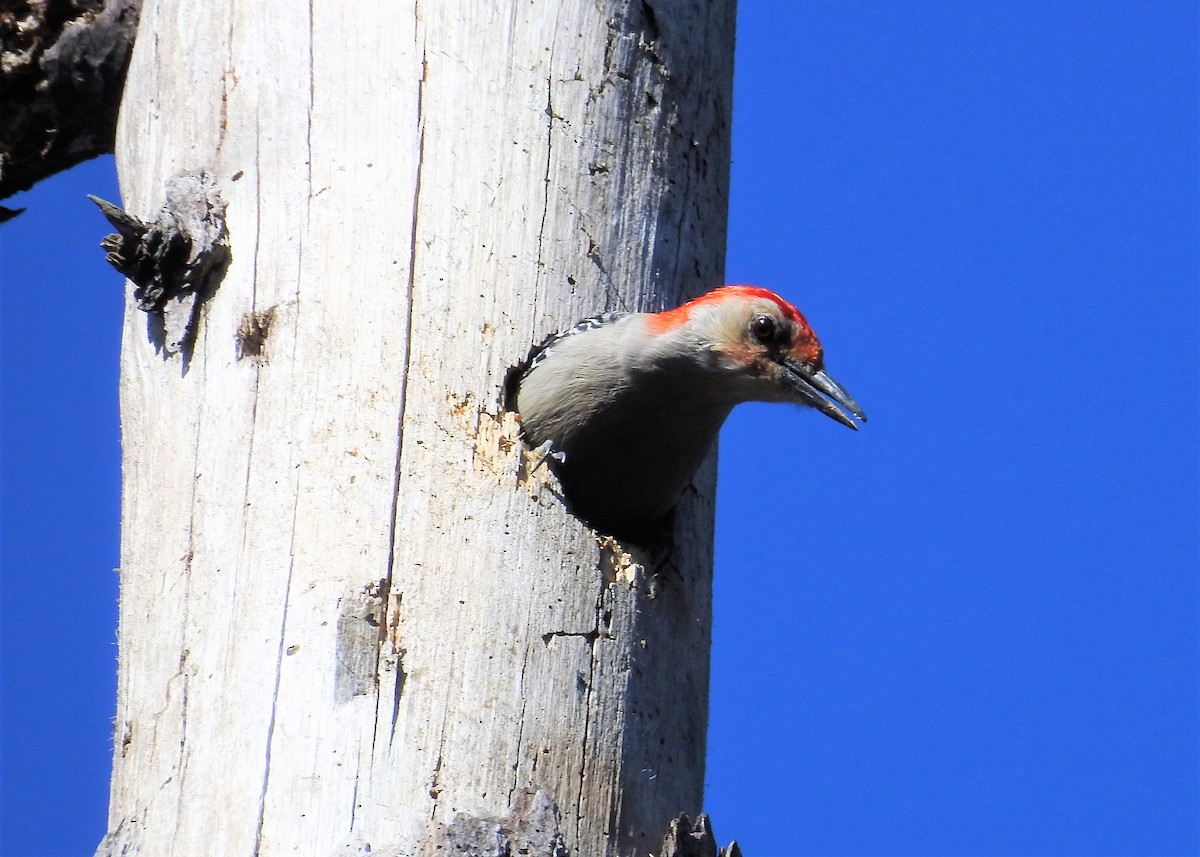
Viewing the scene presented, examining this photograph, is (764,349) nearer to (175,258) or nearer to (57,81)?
(175,258)

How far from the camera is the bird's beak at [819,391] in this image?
444 centimetres

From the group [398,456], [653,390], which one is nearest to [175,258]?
[398,456]

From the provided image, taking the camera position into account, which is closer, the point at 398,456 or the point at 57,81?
the point at 398,456

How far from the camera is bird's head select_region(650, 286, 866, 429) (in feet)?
13.7

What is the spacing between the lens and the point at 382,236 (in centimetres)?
376

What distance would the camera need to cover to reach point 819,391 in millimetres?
4473

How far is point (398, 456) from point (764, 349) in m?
1.27

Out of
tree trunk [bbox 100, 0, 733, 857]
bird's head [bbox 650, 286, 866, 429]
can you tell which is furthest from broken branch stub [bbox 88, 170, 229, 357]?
bird's head [bbox 650, 286, 866, 429]

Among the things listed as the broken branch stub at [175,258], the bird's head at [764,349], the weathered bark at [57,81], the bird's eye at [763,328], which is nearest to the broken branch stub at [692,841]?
the bird's head at [764,349]

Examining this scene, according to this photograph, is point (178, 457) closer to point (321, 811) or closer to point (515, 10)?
point (321, 811)

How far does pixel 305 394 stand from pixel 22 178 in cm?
187

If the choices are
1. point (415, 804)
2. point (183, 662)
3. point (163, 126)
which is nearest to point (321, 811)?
point (415, 804)

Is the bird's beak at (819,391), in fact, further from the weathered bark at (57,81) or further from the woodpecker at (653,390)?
the weathered bark at (57,81)

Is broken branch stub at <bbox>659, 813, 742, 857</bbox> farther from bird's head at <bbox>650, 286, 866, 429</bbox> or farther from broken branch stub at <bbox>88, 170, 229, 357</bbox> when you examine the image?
broken branch stub at <bbox>88, 170, 229, 357</bbox>
